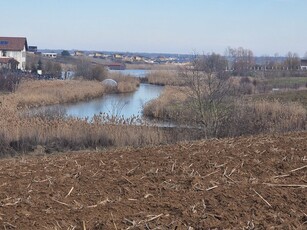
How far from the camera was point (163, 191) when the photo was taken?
18.6 ft

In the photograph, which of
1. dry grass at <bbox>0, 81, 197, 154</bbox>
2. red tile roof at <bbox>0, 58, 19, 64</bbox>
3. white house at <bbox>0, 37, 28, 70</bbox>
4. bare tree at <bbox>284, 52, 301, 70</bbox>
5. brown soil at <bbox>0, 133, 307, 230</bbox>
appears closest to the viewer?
brown soil at <bbox>0, 133, 307, 230</bbox>

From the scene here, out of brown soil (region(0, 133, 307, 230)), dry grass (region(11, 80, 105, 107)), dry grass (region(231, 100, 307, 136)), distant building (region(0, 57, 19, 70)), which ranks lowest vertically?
dry grass (region(11, 80, 105, 107))

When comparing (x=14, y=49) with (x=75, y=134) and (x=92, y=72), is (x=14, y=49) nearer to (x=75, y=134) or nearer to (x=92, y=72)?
(x=92, y=72)

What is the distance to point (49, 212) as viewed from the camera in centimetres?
495

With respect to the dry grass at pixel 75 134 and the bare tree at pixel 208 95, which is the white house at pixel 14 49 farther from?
the bare tree at pixel 208 95

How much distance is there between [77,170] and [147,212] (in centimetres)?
199

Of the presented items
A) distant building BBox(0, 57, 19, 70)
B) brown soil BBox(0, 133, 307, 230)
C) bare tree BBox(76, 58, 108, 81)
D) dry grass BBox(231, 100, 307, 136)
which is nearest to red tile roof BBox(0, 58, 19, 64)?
distant building BBox(0, 57, 19, 70)

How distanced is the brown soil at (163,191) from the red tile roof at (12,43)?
229ft

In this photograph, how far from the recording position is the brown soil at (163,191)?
15.7ft

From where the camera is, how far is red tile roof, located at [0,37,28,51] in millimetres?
74688

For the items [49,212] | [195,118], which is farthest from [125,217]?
[195,118]

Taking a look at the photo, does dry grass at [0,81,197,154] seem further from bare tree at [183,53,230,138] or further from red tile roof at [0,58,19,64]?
red tile roof at [0,58,19,64]

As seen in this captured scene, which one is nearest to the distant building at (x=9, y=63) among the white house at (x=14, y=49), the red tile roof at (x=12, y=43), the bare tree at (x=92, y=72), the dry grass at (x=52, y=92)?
the white house at (x=14, y=49)

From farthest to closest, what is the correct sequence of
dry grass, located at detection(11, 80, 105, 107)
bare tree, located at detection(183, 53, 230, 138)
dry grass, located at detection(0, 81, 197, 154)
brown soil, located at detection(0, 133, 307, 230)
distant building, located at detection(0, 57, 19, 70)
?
distant building, located at detection(0, 57, 19, 70) < dry grass, located at detection(11, 80, 105, 107) < bare tree, located at detection(183, 53, 230, 138) < dry grass, located at detection(0, 81, 197, 154) < brown soil, located at detection(0, 133, 307, 230)
